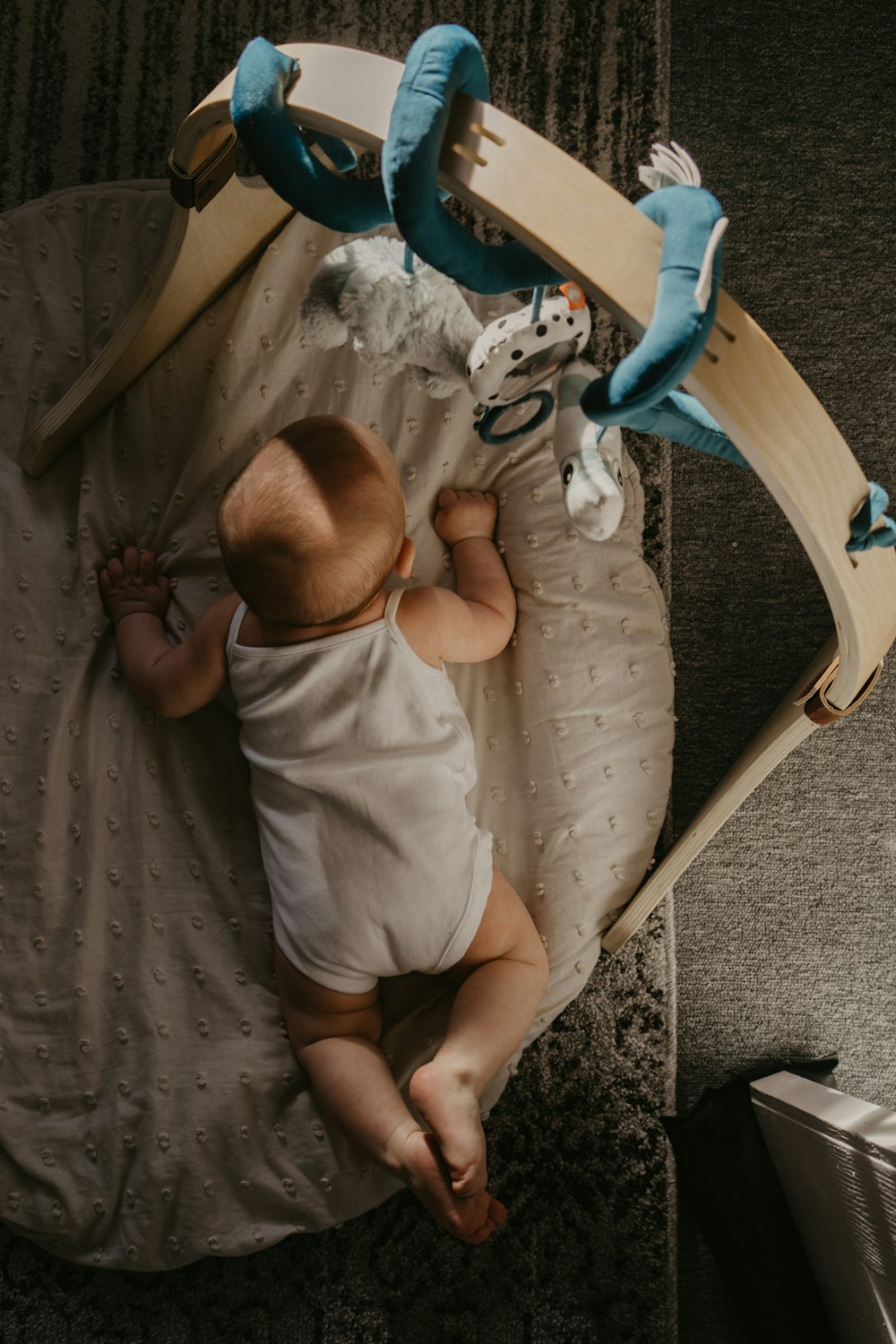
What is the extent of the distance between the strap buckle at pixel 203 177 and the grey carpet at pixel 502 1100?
0.56m

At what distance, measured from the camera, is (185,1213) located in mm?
925

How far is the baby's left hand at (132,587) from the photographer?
3.40 feet

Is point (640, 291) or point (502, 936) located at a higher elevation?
point (640, 291)

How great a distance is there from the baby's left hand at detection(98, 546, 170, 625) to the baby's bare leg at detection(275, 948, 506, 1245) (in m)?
0.38

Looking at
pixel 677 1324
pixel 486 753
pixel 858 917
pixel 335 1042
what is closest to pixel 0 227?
pixel 486 753

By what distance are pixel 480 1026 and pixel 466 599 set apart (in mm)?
422

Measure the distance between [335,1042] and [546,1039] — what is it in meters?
0.33

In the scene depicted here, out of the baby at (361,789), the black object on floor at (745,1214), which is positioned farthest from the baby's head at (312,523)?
the black object on floor at (745,1214)

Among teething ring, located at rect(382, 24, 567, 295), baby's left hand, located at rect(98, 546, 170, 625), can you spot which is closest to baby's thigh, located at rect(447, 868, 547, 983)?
baby's left hand, located at rect(98, 546, 170, 625)

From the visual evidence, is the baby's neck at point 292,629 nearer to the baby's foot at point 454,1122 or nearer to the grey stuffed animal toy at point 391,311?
the grey stuffed animal toy at point 391,311

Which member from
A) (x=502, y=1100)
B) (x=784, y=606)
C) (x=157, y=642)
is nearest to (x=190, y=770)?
(x=157, y=642)

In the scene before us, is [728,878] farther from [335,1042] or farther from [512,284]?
[512,284]

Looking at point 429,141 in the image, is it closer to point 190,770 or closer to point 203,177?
point 203,177

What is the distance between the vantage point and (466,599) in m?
1.04
